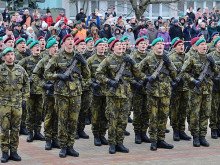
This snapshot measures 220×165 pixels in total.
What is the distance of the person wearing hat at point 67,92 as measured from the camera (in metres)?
11.2

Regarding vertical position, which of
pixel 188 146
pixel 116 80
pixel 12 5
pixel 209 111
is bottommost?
pixel 188 146

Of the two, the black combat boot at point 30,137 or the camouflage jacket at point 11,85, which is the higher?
the camouflage jacket at point 11,85

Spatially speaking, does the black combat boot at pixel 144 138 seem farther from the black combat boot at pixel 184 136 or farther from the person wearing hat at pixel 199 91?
the person wearing hat at pixel 199 91

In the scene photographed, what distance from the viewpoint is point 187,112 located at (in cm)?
1305

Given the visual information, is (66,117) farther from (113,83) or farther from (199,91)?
(199,91)

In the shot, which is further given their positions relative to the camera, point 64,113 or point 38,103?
point 38,103

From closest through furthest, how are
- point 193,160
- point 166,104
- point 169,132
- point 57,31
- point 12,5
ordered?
1. point 193,160
2. point 166,104
3. point 169,132
4. point 57,31
5. point 12,5

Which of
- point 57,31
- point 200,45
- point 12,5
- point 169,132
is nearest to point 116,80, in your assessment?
point 200,45

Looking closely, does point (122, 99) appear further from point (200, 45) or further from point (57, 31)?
point (57, 31)

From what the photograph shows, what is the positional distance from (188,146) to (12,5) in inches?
797

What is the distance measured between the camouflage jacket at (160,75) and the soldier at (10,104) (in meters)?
2.74

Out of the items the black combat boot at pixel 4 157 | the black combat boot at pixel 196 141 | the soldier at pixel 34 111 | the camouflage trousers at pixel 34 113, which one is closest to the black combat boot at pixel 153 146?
the black combat boot at pixel 196 141

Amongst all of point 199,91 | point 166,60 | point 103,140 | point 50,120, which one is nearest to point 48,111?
point 50,120

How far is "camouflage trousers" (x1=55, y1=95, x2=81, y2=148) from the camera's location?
11273 mm
